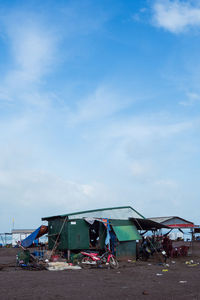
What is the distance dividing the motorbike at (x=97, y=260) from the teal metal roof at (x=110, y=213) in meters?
2.27

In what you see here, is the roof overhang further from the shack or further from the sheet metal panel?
the sheet metal panel

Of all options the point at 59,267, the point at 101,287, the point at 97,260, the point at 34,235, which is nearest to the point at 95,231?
the point at 97,260

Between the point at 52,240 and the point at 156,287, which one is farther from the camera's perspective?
the point at 52,240

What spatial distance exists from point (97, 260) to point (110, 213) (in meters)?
3.61

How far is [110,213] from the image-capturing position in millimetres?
20453

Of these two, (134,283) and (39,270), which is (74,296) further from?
(39,270)

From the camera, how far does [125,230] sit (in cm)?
2019

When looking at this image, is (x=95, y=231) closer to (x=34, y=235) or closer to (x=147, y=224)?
(x=147, y=224)

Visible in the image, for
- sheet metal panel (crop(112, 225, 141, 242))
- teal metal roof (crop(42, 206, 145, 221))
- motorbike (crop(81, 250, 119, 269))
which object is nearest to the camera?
motorbike (crop(81, 250, 119, 269))

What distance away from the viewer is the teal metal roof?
64.3 ft

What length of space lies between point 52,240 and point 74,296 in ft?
38.7

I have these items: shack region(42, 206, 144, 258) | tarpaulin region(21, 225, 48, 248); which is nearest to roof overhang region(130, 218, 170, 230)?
shack region(42, 206, 144, 258)

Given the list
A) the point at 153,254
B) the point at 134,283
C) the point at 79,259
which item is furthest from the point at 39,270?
the point at 153,254

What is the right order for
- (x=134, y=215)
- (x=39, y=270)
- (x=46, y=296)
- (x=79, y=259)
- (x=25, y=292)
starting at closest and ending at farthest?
(x=46, y=296)
(x=25, y=292)
(x=39, y=270)
(x=79, y=259)
(x=134, y=215)
